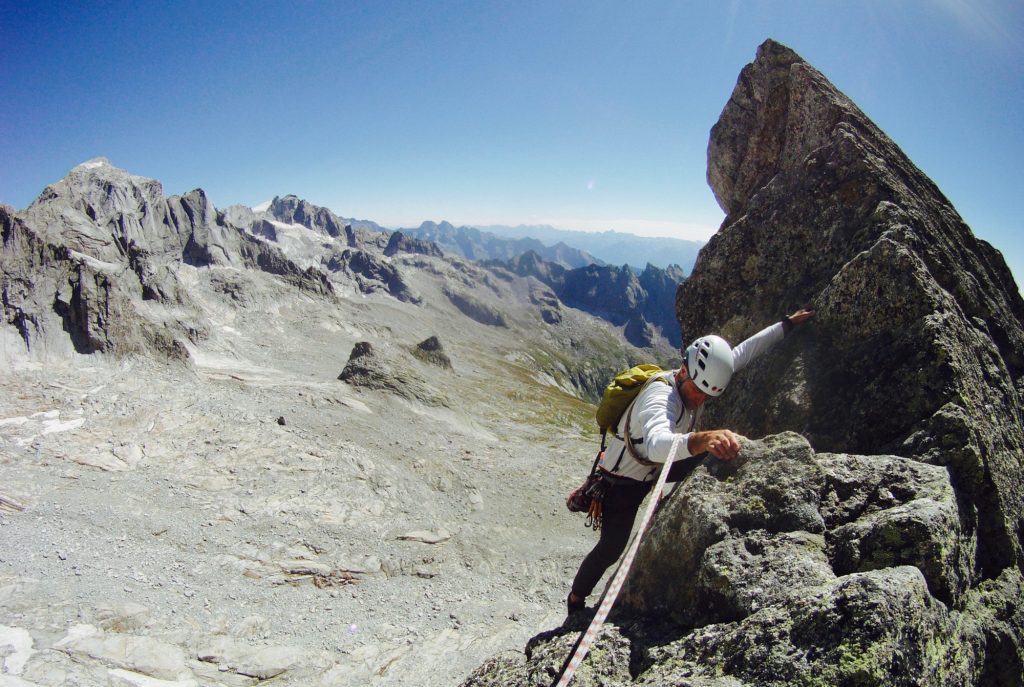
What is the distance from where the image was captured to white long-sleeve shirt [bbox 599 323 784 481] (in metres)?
7.10

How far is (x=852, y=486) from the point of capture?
23.0 ft

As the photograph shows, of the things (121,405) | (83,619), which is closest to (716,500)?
(83,619)

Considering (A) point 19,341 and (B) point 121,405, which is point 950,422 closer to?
(B) point 121,405

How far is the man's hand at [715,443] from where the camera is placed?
22.5 ft

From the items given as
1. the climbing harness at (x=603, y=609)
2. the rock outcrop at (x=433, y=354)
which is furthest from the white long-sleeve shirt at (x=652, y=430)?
the rock outcrop at (x=433, y=354)

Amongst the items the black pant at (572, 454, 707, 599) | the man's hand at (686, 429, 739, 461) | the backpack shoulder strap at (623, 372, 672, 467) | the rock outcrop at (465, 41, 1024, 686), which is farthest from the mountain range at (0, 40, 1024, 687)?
the backpack shoulder strap at (623, 372, 672, 467)

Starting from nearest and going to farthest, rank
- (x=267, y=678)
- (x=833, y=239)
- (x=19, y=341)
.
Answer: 1. (x=833, y=239)
2. (x=267, y=678)
3. (x=19, y=341)

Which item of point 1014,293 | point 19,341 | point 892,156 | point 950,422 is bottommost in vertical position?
point 19,341

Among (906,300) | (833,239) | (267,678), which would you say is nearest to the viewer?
(906,300)

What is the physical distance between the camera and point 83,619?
15.7 meters

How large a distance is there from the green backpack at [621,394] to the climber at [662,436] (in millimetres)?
192

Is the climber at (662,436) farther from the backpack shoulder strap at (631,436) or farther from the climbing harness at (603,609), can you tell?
the climbing harness at (603,609)

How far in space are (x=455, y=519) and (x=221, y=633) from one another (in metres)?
15.7

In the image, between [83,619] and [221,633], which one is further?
[221,633]
